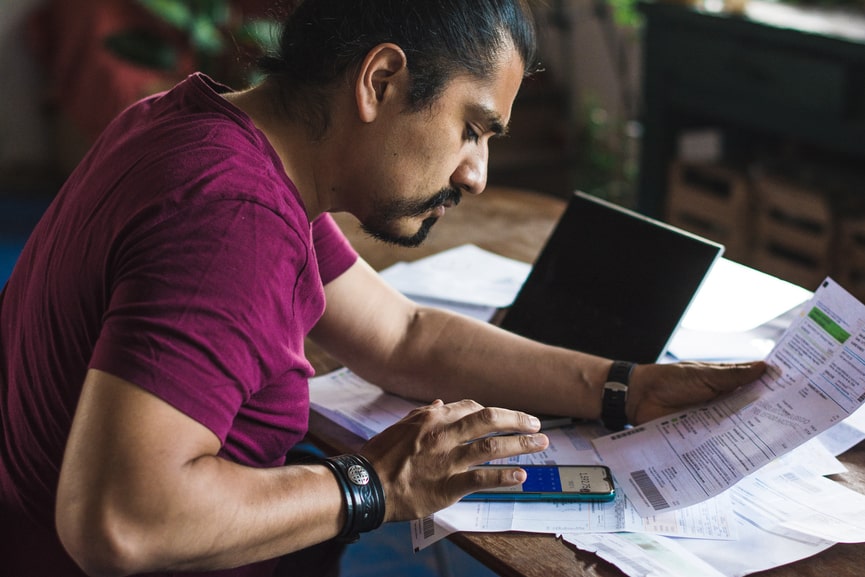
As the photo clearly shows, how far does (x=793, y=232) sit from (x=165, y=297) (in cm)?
225

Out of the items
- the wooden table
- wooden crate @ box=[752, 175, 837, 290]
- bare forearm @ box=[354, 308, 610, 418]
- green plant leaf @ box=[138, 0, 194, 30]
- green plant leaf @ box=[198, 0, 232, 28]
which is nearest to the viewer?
the wooden table

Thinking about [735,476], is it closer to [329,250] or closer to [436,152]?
[436,152]

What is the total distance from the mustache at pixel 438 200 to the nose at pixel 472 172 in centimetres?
1

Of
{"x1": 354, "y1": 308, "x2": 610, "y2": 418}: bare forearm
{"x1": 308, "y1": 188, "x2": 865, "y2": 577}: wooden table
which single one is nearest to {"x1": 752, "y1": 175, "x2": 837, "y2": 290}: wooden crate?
{"x1": 308, "y1": 188, "x2": 865, "y2": 577}: wooden table

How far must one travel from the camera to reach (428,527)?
0.98 m

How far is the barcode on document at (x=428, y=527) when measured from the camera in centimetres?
98

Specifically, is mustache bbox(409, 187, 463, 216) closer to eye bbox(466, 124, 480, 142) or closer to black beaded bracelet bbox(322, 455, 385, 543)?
eye bbox(466, 124, 480, 142)

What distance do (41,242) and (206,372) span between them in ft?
1.17

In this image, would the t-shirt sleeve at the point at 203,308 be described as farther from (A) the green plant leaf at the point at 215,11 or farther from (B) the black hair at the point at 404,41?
(A) the green plant leaf at the point at 215,11

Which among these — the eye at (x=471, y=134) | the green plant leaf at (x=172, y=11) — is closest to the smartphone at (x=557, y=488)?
the eye at (x=471, y=134)

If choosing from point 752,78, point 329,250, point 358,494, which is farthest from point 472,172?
point 752,78

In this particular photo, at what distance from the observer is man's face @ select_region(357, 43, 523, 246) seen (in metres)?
1.03

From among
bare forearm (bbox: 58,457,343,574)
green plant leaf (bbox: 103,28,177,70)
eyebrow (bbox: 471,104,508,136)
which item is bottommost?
green plant leaf (bbox: 103,28,177,70)

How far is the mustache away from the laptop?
33cm
